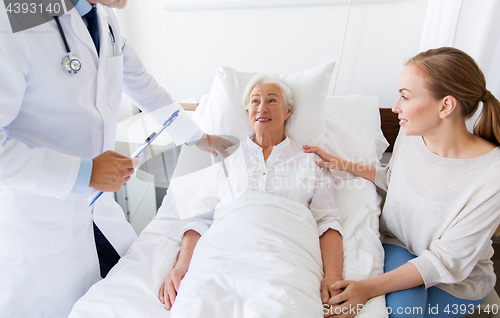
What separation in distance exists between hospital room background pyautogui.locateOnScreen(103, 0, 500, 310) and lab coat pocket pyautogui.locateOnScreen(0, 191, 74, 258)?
52 cm

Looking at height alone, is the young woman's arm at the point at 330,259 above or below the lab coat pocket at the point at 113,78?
below

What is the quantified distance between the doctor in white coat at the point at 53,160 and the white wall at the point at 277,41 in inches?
43.8

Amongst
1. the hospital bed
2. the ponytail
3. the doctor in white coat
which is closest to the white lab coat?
the doctor in white coat

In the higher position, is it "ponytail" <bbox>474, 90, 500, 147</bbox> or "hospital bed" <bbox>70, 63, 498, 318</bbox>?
"ponytail" <bbox>474, 90, 500, 147</bbox>

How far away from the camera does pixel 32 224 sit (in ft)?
2.94

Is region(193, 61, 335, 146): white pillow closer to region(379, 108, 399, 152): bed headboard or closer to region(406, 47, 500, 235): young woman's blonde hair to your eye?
region(379, 108, 399, 152): bed headboard

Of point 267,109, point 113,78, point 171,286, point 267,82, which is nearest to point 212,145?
point 267,109

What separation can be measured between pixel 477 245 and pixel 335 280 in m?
0.46

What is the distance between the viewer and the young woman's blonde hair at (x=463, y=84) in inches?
39.1

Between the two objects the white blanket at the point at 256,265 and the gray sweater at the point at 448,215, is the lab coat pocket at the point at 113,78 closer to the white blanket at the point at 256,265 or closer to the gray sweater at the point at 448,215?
the white blanket at the point at 256,265

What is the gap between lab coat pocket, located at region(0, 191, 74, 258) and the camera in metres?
0.87

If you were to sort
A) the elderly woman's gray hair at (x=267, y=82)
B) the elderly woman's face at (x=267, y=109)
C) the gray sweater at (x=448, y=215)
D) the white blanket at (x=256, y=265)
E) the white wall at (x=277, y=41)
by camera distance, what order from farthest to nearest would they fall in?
the white wall at (x=277, y=41)
the elderly woman's gray hair at (x=267, y=82)
the elderly woman's face at (x=267, y=109)
the gray sweater at (x=448, y=215)
the white blanket at (x=256, y=265)

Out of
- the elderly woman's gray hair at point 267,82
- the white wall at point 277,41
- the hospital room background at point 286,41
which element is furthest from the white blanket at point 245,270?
the white wall at point 277,41

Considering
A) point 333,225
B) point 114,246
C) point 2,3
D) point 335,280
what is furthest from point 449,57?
point 114,246
